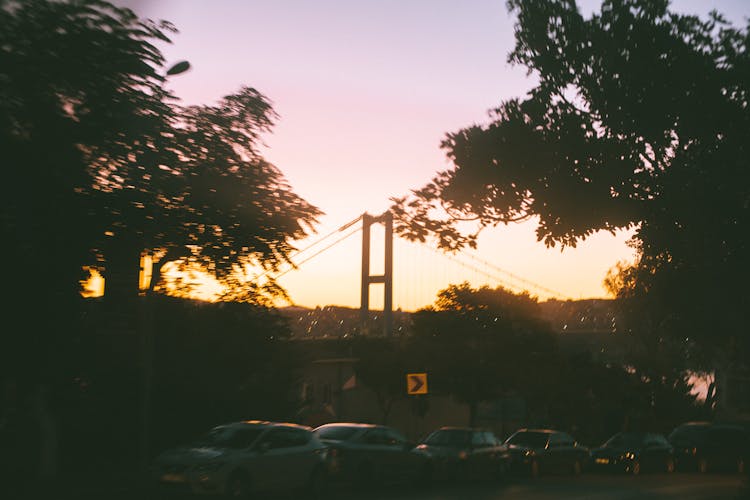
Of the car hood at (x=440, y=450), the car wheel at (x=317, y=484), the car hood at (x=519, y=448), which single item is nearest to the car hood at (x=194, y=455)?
the car wheel at (x=317, y=484)

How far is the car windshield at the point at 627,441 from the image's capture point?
114ft

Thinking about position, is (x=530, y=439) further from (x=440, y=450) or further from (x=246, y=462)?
(x=246, y=462)

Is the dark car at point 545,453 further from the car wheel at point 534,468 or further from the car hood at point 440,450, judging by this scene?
the car hood at point 440,450

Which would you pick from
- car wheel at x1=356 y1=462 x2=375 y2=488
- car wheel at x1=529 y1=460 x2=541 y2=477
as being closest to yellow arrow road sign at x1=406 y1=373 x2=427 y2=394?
car wheel at x1=356 y1=462 x2=375 y2=488

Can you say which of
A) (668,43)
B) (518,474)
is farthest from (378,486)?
(668,43)

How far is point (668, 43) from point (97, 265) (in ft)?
35.1

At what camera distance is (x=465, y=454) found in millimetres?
26328

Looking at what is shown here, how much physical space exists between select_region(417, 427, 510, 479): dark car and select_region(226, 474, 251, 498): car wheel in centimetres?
858

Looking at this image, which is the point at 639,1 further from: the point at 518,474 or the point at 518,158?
the point at 518,474

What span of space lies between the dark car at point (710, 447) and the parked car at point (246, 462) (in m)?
21.0

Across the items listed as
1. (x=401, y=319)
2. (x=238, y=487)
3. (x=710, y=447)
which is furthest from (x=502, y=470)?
(x=401, y=319)

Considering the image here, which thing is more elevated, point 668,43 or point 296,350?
point 668,43

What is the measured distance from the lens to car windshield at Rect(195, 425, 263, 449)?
58.6ft

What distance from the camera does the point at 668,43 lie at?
45.3 ft
